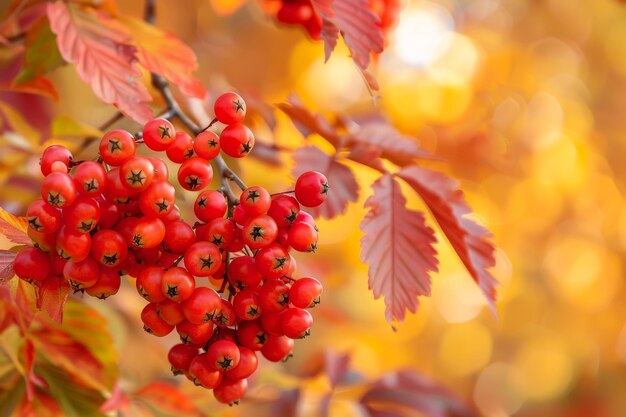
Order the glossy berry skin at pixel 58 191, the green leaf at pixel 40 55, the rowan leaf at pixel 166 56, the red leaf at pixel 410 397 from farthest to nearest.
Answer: the red leaf at pixel 410 397 → the green leaf at pixel 40 55 → the rowan leaf at pixel 166 56 → the glossy berry skin at pixel 58 191

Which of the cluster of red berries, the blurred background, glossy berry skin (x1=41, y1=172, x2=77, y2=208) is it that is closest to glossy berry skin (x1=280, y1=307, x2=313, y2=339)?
the cluster of red berries

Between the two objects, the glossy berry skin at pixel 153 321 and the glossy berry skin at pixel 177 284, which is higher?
the glossy berry skin at pixel 177 284

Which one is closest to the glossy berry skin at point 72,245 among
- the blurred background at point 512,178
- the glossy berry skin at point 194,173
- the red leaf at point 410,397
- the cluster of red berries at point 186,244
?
the cluster of red berries at point 186,244

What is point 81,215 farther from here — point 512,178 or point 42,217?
point 512,178

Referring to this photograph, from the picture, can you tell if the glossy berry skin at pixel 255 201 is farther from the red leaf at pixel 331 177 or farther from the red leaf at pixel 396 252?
the red leaf at pixel 331 177

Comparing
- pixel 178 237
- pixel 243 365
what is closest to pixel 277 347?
pixel 243 365
